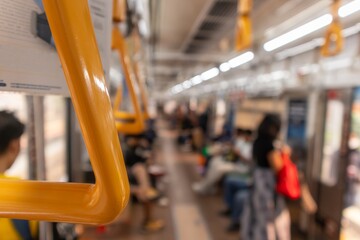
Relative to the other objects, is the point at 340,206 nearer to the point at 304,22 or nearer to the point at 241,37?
the point at 304,22

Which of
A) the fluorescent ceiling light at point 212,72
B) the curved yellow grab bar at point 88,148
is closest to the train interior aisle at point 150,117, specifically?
the curved yellow grab bar at point 88,148

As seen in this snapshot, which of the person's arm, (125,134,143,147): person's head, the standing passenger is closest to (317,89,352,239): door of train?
the standing passenger

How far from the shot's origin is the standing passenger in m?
2.66

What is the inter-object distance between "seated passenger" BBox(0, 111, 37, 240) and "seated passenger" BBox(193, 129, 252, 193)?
469cm

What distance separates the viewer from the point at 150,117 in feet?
12.8

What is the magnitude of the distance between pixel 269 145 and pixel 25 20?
2.52 meters

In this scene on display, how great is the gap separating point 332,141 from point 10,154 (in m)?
3.33

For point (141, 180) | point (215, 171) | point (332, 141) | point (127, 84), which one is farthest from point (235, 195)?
point (127, 84)

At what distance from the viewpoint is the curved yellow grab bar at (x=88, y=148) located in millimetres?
348

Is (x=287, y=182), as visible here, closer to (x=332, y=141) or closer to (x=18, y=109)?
(x=332, y=141)

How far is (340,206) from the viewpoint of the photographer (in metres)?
3.00

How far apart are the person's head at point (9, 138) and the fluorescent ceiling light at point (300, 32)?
204cm

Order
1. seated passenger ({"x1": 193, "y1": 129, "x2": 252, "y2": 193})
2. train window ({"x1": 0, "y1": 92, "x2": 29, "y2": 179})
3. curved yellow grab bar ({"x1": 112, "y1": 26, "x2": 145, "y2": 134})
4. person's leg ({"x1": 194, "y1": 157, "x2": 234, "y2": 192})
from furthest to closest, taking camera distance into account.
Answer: person's leg ({"x1": 194, "y1": 157, "x2": 234, "y2": 192}), seated passenger ({"x1": 193, "y1": 129, "x2": 252, "y2": 193}), train window ({"x1": 0, "y1": 92, "x2": 29, "y2": 179}), curved yellow grab bar ({"x1": 112, "y1": 26, "x2": 145, "y2": 134})

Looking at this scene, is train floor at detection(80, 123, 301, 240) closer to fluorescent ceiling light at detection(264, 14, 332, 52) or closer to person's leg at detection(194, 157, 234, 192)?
person's leg at detection(194, 157, 234, 192)
